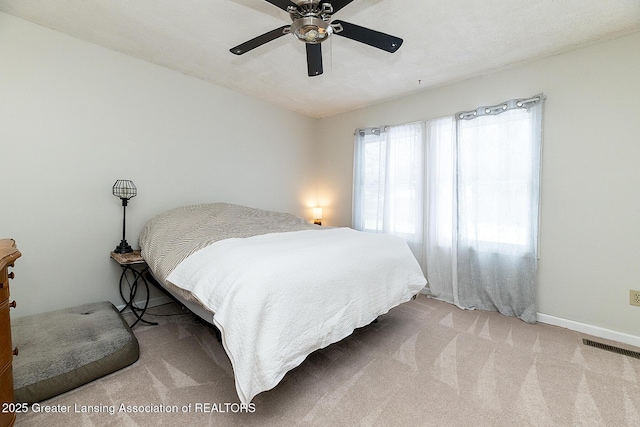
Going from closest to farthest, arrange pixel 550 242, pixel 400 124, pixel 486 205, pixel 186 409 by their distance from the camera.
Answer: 1. pixel 186 409
2. pixel 550 242
3. pixel 486 205
4. pixel 400 124

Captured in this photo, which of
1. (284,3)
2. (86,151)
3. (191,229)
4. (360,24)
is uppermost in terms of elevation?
(360,24)

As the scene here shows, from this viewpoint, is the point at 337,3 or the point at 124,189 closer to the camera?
the point at 337,3

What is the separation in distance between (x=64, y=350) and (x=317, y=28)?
2.43 m

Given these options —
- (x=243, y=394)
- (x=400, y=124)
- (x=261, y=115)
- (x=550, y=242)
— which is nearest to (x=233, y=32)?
(x=261, y=115)

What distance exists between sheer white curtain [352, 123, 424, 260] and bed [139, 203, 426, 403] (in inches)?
44.2

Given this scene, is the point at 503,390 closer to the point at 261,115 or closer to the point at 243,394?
the point at 243,394

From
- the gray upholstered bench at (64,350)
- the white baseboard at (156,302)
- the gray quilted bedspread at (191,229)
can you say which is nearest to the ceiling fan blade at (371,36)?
the gray quilted bedspread at (191,229)

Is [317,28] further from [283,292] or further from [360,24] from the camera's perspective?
[283,292]

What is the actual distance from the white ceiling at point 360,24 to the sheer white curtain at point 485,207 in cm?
56

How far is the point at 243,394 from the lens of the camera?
1242 millimetres

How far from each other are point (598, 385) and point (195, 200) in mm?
3627

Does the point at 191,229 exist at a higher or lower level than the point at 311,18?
lower

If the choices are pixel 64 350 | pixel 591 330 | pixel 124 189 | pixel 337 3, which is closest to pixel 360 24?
pixel 337 3

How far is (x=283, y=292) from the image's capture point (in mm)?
1387
